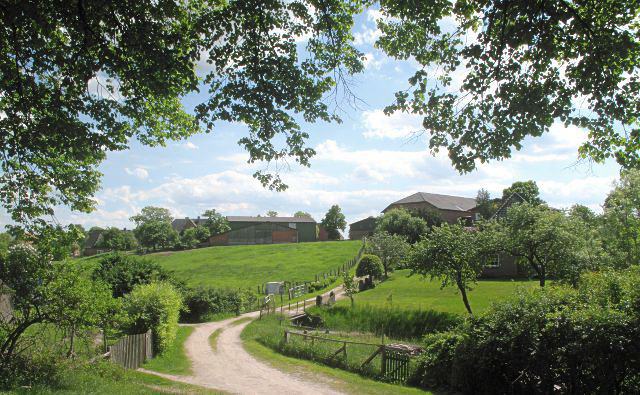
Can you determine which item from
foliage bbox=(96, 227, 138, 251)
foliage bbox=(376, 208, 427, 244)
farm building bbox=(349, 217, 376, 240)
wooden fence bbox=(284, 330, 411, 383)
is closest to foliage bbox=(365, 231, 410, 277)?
foliage bbox=(376, 208, 427, 244)

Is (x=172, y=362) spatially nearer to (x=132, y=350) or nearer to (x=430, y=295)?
(x=132, y=350)

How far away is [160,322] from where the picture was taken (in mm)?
21156

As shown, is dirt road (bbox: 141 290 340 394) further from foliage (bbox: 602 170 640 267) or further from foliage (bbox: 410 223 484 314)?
foliage (bbox: 602 170 640 267)

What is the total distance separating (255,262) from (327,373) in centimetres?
5217

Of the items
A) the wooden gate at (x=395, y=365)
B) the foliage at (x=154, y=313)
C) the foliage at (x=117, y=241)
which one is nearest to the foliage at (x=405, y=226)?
the foliage at (x=154, y=313)

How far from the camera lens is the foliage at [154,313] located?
20.9m

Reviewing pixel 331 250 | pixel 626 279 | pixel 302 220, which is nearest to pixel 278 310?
pixel 626 279

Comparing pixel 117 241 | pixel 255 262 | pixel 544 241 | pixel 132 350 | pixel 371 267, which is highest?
pixel 117 241

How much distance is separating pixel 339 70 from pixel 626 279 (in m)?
9.81

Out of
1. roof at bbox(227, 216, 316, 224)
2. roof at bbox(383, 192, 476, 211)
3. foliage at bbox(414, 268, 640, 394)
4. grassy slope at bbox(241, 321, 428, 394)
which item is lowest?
grassy slope at bbox(241, 321, 428, 394)

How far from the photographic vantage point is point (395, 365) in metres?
17.4

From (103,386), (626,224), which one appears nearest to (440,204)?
(626,224)

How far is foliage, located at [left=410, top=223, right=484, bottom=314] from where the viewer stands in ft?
80.5

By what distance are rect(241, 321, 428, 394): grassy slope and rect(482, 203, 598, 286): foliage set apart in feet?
39.8
